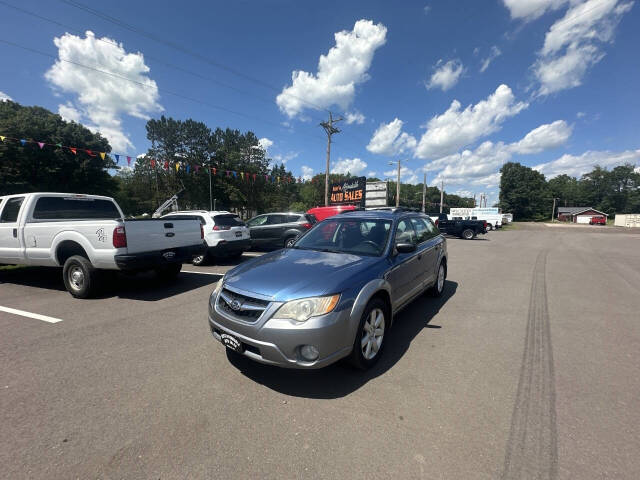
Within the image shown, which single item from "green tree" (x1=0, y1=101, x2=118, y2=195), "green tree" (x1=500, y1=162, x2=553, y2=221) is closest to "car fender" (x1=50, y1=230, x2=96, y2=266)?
"green tree" (x1=0, y1=101, x2=118, y2=195)

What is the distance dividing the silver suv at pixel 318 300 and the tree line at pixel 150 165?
77.1ft

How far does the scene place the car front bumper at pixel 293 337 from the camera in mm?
2316

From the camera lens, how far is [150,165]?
2978 cm

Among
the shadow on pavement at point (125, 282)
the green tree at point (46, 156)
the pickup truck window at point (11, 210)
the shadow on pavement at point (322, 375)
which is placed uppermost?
the green tree at point (46, 156)

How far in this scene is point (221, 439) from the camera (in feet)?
6.57

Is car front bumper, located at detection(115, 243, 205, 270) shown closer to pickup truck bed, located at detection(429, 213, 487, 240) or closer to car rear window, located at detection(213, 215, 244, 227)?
car rear window, located at detection(213, 215, 244, 227)

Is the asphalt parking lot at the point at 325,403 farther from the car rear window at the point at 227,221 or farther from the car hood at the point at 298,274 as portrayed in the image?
the car rear window at the point at 227,221

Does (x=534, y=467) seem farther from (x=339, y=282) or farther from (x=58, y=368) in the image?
(x=58, y=368)

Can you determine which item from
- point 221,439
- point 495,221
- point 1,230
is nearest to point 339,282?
point 221,439

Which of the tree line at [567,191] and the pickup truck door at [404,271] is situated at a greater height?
the tree line at [567,191]

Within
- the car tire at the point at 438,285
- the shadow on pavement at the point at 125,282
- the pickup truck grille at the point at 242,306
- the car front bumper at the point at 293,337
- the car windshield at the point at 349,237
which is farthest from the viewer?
the shadow on pavement at the point at 125,282

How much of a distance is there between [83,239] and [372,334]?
5.22m

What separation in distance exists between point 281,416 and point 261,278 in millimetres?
1193

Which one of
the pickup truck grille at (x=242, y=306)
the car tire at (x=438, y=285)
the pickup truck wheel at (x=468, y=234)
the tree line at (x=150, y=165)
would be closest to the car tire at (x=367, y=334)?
the pickup truck grille at (x=242, y=306)
